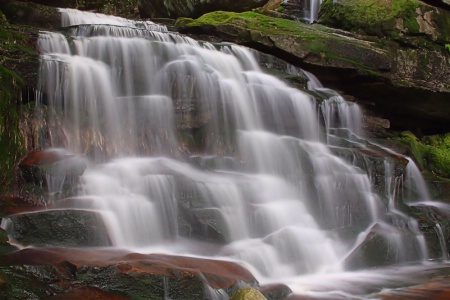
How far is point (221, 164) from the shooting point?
8.46 meters

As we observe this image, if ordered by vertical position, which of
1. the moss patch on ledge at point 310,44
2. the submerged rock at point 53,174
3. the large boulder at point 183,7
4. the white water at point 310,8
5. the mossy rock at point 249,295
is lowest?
the mossy rock at point 249,295

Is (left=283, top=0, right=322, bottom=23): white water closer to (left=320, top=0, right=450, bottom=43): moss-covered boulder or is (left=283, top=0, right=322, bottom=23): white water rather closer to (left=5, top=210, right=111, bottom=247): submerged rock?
(left=320, top=0, right=450, bottom=43): moss-covered boulder

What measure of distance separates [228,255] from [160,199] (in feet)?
3.99

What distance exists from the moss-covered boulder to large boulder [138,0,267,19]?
4.08 m

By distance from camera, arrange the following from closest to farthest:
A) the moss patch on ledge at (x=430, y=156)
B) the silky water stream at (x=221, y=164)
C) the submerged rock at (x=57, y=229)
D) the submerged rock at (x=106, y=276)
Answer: the submerged rock at (x=106, y=276) < the submerged rock at (x=57, y=229) < the silky water stream at (x=221, y=164) < the moss patch on ledge at (x=430, y=156)

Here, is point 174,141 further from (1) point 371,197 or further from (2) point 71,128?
(1) point 371,197

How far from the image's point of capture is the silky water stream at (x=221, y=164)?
6.63 metres

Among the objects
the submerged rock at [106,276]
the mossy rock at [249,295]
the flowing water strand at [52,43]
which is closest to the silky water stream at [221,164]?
the flowing water strand at [52,43]

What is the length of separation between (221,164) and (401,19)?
7323 mm

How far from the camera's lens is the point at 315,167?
8.87 m

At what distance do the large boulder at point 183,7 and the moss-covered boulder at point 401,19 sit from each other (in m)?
4.08

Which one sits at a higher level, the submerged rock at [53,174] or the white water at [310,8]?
the white water at [310,8]

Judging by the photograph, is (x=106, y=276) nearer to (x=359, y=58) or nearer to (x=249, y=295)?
(x=249, y=295)

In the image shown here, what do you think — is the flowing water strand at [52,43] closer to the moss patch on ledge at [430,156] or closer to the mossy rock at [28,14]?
the mossy rock at [28,14]
